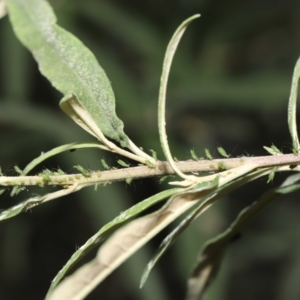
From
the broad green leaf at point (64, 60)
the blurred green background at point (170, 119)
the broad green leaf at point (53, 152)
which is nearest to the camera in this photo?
the broad green leaf at point (64, 60)

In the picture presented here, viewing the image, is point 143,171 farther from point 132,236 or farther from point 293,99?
point 293,99

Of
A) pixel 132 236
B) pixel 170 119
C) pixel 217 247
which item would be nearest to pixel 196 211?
pixel 132 236

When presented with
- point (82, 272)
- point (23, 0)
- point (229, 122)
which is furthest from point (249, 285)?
point (23, 0)

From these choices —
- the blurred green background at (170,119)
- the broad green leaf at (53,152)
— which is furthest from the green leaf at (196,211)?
the blurred green background at (170,119)

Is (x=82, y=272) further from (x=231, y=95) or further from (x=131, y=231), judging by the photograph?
(x=231, y=95)

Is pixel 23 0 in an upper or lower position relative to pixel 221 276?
upper

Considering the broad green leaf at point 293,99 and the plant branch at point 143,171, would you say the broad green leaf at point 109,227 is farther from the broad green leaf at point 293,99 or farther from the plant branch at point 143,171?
the broad green leaf at point 293,99
